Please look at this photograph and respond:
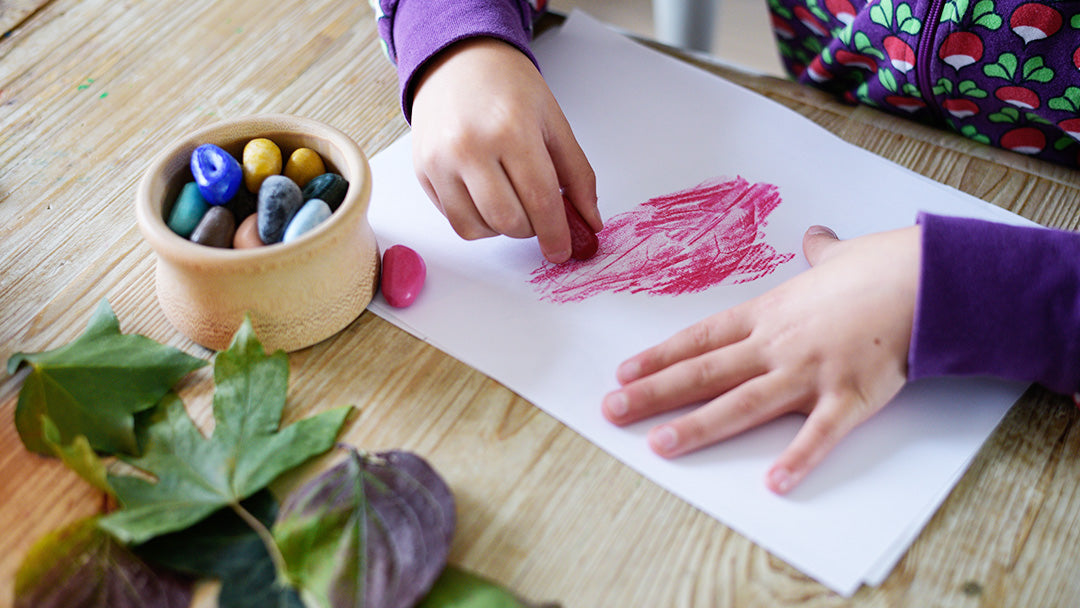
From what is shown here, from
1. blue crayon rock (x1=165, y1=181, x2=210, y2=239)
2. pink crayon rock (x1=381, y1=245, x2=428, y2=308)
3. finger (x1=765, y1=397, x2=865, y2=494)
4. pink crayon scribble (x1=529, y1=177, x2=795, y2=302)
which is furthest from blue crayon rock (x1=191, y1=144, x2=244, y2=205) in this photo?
finger (x1=765, y1=397, x2=865, y2=494)

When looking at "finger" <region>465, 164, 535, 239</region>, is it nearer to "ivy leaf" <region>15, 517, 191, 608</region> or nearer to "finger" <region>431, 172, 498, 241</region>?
"finger" <region>431, 172, 498, 241</region>

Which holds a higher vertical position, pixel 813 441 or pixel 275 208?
pixel 275 208

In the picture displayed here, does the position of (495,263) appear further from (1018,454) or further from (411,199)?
(1018,454)

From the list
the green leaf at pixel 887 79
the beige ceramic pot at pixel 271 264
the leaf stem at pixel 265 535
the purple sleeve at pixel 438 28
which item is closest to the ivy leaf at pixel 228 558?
the leaf stem at pixel 265 535

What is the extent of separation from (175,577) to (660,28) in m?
0.75

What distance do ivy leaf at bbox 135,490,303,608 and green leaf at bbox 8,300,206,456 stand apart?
0.23ft

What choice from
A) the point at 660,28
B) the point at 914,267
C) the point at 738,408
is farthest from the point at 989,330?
the point at 660,28

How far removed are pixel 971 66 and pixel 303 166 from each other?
1.71ft

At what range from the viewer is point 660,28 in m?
0.90

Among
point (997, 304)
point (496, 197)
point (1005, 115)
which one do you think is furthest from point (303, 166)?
point (1005, 115)

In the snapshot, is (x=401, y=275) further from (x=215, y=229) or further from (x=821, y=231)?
(x=821, y=231)

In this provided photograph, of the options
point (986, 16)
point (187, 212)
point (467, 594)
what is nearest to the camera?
point (467, 594)

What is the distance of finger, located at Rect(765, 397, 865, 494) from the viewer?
43 cm

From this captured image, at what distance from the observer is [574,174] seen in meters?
0.57
